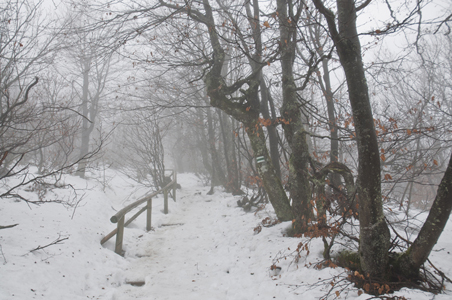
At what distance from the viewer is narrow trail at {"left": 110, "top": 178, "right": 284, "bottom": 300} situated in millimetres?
3440

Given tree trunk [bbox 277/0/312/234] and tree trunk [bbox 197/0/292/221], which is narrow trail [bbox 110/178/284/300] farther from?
tree trunk [bbox 277/0/312/234]

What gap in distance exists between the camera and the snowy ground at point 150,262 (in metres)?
2.95

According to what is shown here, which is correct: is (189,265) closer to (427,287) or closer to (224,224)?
(224,224)

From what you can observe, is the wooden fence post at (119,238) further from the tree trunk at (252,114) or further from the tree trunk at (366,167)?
the tree trunk at (366,167)

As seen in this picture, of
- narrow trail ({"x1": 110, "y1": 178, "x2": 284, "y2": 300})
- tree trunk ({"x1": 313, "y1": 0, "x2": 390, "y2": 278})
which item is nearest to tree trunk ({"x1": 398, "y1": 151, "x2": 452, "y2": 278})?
tree trunk ({"x1": 313, "y1": 0, "x2": 390, "y2": 278})

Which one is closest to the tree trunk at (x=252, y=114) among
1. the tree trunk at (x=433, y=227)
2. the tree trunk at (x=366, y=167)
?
the tree trunk at (x=366, y=167)

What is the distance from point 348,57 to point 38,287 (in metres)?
4.22

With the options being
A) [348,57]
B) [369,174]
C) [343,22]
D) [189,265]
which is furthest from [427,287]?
[189,265]

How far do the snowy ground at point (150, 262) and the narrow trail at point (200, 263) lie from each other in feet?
0.05

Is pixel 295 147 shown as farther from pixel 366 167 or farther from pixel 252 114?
pixel 366 167

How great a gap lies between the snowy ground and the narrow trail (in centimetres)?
2

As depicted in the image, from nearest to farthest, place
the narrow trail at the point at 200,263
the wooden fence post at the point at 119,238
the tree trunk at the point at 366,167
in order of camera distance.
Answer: the tree trunk at the point at 366,167 → the narrow trail at the point at 200,263 → the wooden fence post at the point at 119,238

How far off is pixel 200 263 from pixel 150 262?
35.1 inches

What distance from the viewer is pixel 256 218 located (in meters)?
6.24
